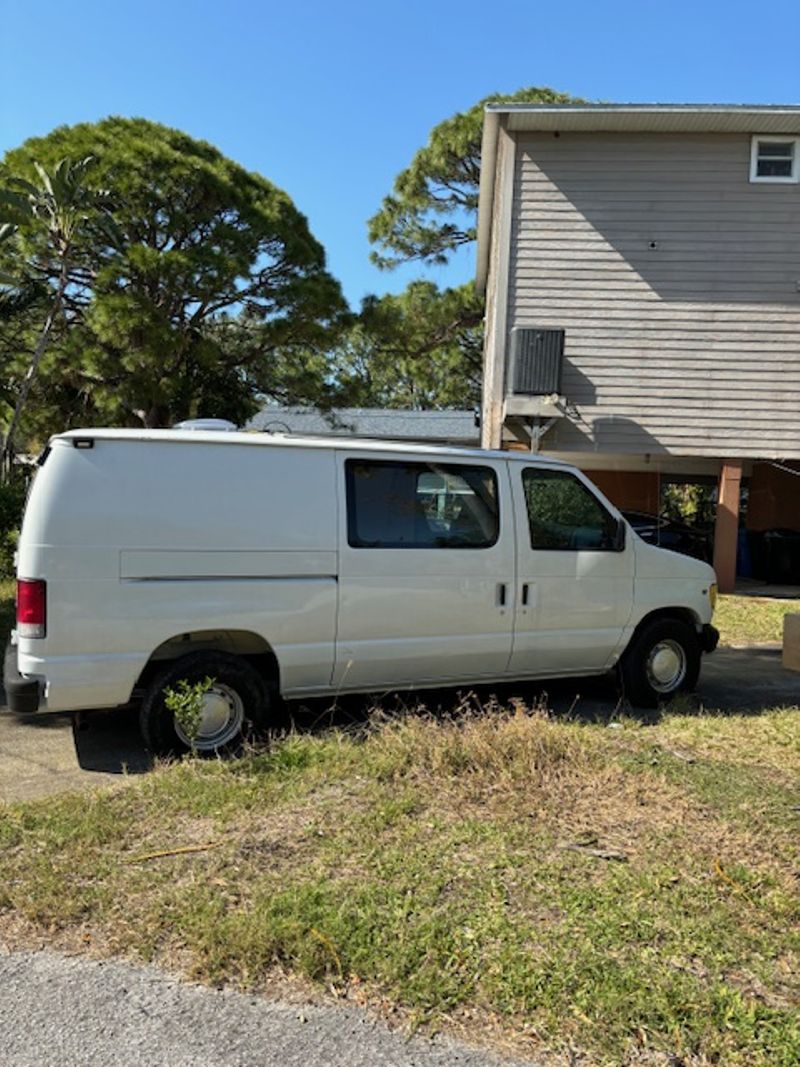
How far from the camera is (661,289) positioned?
1305 centimetres

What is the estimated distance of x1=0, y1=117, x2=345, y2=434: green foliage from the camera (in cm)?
1561

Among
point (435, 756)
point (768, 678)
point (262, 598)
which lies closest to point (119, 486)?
point (262, 598)

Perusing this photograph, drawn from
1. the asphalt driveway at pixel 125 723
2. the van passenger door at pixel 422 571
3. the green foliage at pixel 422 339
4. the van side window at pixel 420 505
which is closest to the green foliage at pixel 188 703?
the asphalt driveway at pixel 125 723

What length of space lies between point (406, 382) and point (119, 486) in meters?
37.0

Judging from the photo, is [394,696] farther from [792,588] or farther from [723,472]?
[792,588]

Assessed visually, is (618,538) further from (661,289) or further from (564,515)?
(661,289)

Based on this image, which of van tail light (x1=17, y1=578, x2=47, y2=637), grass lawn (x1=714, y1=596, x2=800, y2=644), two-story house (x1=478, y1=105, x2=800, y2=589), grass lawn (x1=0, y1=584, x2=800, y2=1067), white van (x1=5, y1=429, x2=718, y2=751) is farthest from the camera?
two-story house (x1=478, y1=105, x2=800, y2=589)

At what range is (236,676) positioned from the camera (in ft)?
16.0

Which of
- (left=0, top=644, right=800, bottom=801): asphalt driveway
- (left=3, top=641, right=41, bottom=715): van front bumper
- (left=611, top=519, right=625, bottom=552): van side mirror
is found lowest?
(left=0, top=644, right=800, bottom=801): asphalt driveway

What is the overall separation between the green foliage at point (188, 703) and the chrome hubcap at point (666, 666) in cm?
341

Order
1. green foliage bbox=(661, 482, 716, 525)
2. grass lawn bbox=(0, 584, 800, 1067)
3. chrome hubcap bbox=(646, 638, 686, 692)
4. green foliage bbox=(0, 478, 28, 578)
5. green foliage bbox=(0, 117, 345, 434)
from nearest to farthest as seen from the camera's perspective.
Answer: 1. grass lawn bbox=(0, 584, 800, 1067)
2. chrome hubcap bbox=(646, 638, 686, 692)
3. green foliage bbox=(0, 478, 28, 578)
4. green foliage bbox=(0, 117, 345, 434)
5. green foliage bbox=(661, 482, 716, 525)

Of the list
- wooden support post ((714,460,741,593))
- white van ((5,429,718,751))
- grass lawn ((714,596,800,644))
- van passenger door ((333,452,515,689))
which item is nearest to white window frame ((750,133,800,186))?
wooden support post ((714,460,741,593))

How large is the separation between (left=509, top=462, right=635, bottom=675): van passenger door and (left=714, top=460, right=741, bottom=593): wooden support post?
7904mm

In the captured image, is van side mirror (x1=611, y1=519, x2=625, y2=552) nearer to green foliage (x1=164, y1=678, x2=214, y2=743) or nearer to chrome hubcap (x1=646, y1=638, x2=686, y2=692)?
chrome hubcap (x1=646, y1=638, x2=686, y2=692)
